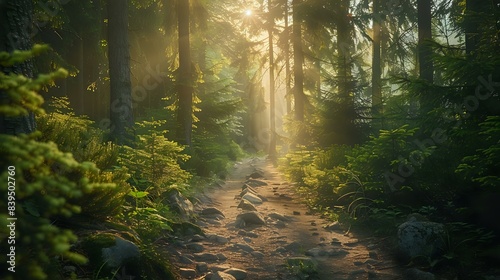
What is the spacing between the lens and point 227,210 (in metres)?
10.7

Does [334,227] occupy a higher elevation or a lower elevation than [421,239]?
lower

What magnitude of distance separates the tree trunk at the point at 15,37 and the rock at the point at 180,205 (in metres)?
3.89

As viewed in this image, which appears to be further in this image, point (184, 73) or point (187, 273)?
point (184, 73)

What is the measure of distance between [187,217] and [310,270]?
3447 mm

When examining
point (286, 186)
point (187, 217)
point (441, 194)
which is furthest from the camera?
point (286, 186)

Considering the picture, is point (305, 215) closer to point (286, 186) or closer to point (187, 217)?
point (187, 217)

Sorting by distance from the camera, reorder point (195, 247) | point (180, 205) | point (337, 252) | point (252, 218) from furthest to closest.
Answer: point (252, 218) → point (180, 205) → point (337, 252) → point (195, 247)

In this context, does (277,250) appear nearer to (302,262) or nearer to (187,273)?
(302,262)

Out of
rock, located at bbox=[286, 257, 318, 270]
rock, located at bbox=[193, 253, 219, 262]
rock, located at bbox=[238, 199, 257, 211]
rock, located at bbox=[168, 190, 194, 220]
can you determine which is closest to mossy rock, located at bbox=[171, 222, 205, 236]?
rock, located at bbox=[168, 190, 194, 220]

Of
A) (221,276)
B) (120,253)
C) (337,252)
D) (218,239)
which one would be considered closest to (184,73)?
(218,239)

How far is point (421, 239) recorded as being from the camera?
5.90 metres

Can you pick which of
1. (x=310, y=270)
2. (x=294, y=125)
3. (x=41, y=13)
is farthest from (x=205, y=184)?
(x=310, y=270)

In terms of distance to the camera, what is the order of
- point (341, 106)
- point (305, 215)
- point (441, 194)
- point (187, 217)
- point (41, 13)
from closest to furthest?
point (441, 194), point (187, 217), point (41, 13), point (305, 215), point (341, 106)

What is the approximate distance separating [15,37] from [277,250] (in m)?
5.30
